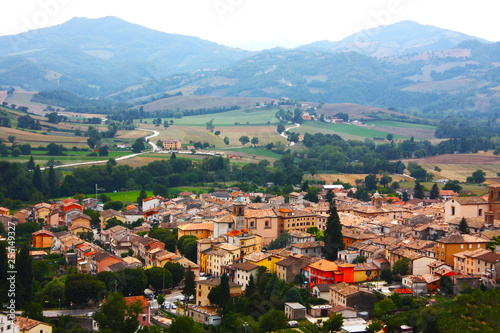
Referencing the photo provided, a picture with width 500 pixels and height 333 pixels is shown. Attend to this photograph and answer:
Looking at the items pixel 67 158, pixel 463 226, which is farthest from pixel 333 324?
pixel 67 158

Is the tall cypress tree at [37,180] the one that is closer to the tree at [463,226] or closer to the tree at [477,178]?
the tree at [463,226]

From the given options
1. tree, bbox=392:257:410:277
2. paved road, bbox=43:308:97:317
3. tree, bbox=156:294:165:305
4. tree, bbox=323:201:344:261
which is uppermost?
tree, bbox=323:201:344:261

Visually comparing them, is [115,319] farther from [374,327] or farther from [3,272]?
[374,327]

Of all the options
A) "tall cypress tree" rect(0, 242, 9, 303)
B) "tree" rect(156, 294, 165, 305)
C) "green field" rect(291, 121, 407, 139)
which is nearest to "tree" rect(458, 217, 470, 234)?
"tree" rect(156, 294, 165, 305)

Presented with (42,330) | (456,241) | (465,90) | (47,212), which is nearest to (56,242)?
(47,212)

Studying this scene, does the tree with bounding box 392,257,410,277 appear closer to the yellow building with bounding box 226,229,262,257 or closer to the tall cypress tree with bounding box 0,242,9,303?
the yellow building with bounding box 226,229,262,257

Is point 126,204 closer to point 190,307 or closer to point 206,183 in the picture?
point 206,183
